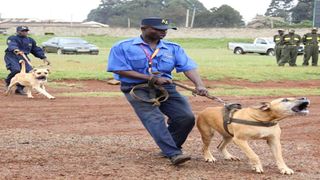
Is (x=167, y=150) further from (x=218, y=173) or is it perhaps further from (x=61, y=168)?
(x=61, y=168)

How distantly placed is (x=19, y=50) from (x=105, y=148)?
767 cm

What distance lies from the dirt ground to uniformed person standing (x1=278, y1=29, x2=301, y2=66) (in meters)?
15.9

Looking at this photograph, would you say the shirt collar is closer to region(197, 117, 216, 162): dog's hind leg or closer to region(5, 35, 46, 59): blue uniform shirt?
region(197, 117, 216, 162): dog's hind leg

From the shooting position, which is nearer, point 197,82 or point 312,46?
point 197,82

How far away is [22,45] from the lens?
50.9ft

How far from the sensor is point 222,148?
7.89m

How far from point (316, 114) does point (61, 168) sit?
6.82 metres

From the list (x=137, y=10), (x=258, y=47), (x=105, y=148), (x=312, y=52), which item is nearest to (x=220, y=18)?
(x=137, y=10)

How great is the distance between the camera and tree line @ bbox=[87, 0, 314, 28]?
283 ft

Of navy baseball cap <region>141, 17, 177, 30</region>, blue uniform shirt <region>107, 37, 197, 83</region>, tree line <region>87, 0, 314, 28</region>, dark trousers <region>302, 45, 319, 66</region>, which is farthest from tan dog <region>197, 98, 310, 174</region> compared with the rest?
tree line <region>87, 0, 314, 28</region>

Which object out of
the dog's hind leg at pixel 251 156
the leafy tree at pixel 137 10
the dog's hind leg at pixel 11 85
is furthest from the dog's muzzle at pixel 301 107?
the leafy tree at pixel 137 10

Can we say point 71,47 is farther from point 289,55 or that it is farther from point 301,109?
point 301,109

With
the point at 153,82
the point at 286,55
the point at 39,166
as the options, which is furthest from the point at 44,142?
the point at 286,55

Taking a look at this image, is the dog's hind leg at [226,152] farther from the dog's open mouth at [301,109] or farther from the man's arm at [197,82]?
the dog's open mouth at [301,109]
